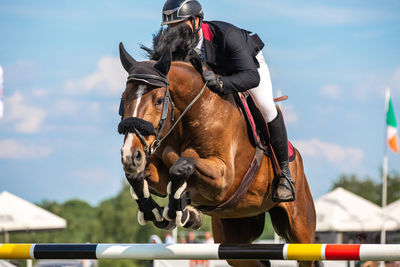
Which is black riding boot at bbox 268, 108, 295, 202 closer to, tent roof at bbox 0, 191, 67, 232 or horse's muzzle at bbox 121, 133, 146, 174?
horse's muzzle at bbox 121, 133, 146, 174

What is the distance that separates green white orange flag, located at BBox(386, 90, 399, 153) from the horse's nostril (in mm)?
12402

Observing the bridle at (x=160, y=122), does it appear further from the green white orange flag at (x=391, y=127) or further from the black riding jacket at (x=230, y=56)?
the green white orange flag at (x=391, y=127)

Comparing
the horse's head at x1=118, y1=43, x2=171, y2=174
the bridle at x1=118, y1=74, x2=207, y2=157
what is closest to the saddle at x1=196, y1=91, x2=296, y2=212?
the bridle at x1=118, y1=74, x2=207, y2=157

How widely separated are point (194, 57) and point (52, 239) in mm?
36928

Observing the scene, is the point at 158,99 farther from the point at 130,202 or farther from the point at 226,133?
the point at 130,202

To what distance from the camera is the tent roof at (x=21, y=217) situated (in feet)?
44.3

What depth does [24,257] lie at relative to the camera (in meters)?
4.36

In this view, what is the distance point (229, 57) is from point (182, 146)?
74 centimetres

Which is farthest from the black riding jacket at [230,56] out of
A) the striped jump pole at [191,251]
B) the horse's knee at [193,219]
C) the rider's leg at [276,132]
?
the striped jump pole at [191,251]

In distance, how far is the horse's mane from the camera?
4.72 m

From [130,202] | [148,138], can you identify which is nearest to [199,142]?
[148,138]

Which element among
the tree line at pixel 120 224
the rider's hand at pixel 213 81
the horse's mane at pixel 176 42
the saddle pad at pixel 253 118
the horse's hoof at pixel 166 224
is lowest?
the tree line at pixel 120 224

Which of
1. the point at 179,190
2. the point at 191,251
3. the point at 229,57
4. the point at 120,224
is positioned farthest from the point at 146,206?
the point at 120,224

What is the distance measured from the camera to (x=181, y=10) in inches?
185
